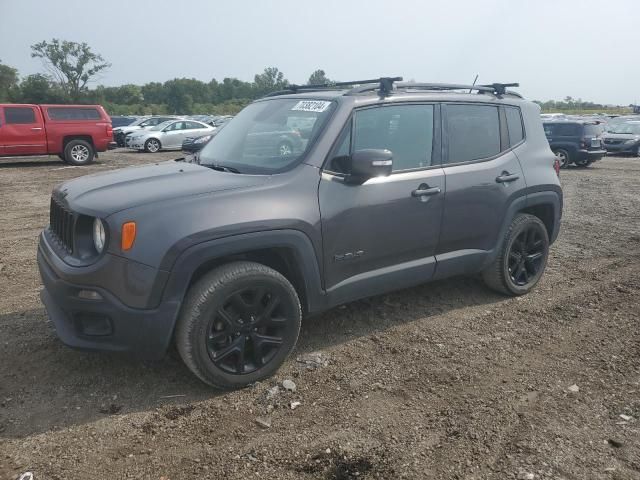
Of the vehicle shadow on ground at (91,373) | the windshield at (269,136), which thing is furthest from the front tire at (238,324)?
the windshield at (269,136)

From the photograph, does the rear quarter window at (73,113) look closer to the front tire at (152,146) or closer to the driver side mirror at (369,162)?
the front tire at (152,146)

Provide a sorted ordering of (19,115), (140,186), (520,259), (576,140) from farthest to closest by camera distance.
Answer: (576,140), (19,115), (520,259), (140,186)

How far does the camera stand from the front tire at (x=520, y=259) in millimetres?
4754

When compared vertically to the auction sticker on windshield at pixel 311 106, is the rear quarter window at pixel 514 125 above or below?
below

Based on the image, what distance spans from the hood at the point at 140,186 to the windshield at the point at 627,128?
73.9 feet

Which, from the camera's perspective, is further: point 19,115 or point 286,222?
point 19,115

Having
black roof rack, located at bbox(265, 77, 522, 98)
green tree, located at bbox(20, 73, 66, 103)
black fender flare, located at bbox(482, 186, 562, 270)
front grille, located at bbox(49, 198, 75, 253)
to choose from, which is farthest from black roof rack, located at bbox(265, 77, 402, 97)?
green tree, located at bbox(20, 73, 66, 103)

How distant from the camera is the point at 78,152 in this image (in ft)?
55.2

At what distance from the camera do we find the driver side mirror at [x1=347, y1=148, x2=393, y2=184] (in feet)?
11.4

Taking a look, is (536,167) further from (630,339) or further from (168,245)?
(168,245)

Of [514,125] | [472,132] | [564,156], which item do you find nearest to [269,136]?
[472,132]

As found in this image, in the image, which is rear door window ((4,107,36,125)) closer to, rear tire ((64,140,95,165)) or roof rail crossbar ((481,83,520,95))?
rear tire ((64,140,95,165))

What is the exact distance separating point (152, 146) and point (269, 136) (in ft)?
64.4

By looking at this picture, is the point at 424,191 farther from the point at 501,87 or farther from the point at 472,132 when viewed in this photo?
the point at 501,87
